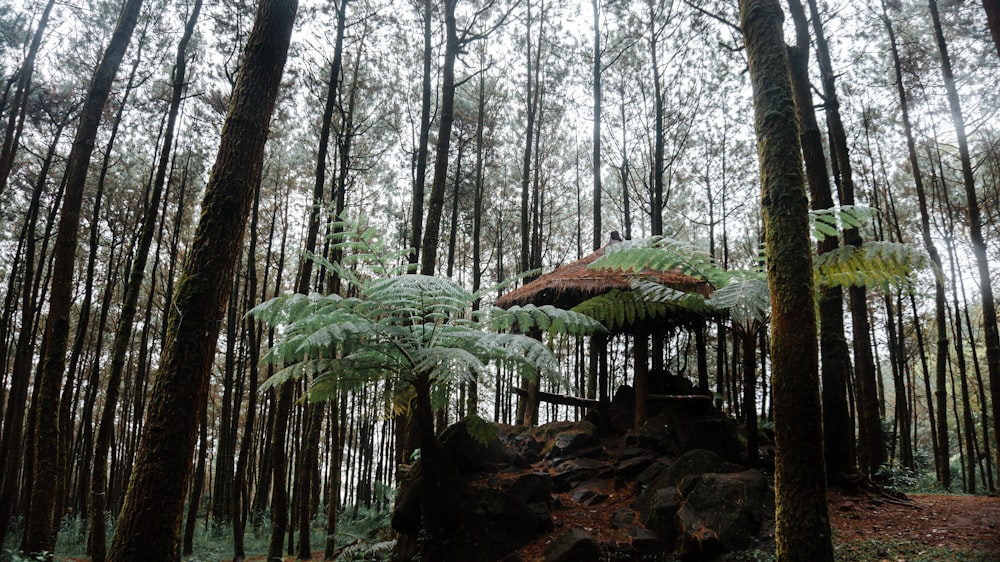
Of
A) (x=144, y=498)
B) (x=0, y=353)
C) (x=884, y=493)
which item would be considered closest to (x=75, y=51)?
(x=0, y=353)

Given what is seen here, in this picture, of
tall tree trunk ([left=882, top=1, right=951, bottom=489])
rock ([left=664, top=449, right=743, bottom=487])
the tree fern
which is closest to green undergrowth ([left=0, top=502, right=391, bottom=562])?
rock ([left=664, top=449, right=743, bottom=487])

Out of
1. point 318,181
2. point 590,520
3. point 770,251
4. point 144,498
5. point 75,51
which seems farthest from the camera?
point 75,51

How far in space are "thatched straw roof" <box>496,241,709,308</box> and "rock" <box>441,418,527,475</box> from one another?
192cm

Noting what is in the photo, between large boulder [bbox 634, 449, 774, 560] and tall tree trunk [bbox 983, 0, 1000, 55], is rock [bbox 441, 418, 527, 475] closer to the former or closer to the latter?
large boulder [bbox 634, 449, 774, 560]

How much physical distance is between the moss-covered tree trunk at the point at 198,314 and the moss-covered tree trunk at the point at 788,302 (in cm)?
240

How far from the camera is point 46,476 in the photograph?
13.6 feet

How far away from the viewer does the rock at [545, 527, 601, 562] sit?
12.1ft

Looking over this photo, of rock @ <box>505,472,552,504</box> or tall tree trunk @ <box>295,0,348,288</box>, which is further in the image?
tall tree trunk @ <box>295,0,348,288</box>

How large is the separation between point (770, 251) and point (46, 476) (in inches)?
231

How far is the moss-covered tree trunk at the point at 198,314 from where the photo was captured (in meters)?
1.88

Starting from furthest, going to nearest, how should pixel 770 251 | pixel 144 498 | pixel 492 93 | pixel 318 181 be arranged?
1. pixel 492 93
2. pixel 318 181
3. pixel 770 251
4. pixel 144 498

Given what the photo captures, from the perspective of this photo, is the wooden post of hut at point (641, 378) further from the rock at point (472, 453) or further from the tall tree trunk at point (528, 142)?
the tall tree trunk at point (528, 142)

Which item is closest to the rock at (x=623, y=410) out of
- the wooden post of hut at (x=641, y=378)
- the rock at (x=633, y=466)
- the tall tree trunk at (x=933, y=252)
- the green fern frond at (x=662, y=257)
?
the wooden post of hut at (x=641, y=378)

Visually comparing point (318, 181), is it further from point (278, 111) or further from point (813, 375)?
point (813, 375)
